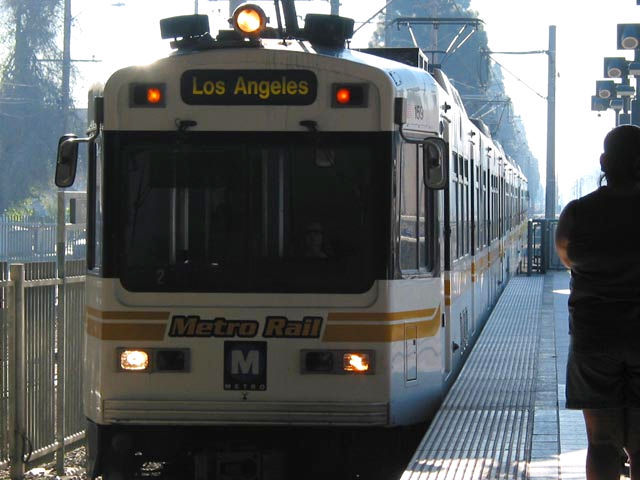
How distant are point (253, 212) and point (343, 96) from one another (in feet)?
2.66

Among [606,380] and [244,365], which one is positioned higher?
[606,380]

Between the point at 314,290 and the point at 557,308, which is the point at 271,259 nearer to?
the point at 314,290

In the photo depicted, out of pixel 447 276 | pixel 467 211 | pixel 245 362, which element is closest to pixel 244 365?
pixel 245 362

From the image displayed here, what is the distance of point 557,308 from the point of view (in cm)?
2172

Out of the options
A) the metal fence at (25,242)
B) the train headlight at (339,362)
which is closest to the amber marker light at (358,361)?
the train headlight at (339,362)

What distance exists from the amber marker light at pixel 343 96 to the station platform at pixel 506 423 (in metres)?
1.92

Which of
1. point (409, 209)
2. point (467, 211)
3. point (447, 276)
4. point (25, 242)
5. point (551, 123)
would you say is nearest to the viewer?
point (409, 209)

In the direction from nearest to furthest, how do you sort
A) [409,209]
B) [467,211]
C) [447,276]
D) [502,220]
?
[409,209]
[447,276]
[467,211]
[502,220]

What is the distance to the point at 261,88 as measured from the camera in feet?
26.2

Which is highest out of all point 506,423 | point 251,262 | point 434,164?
point 434,164

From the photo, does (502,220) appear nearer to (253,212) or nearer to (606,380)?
(253,212)

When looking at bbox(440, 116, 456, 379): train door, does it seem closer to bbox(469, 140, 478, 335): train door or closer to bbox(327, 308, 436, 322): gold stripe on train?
bbox(327, 308, 436, 322): gold stripe on train

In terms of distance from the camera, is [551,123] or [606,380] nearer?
[606,380]

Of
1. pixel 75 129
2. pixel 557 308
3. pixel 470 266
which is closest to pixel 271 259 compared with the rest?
pixel 470 266
